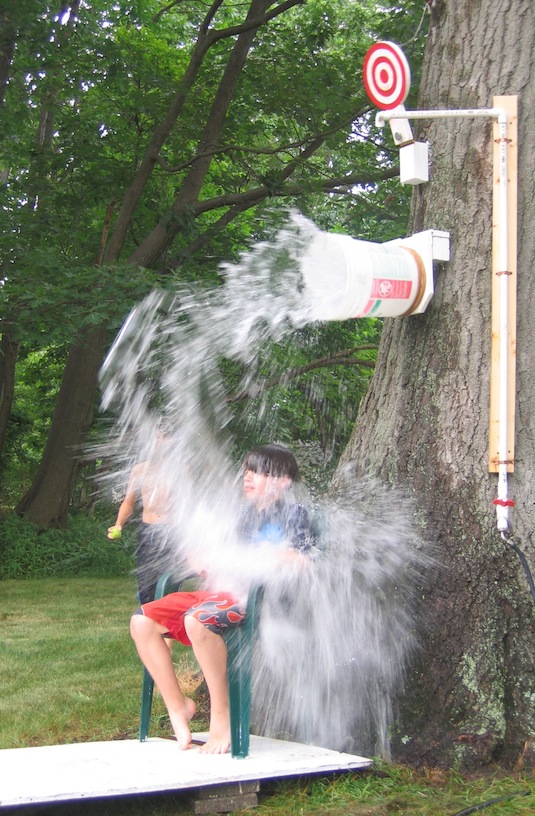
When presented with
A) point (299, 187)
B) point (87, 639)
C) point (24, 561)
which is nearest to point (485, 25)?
point (87, 639)

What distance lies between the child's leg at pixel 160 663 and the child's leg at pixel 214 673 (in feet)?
0.39

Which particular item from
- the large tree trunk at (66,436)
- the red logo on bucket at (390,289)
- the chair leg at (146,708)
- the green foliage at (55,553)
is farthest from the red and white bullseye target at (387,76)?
the green foliage at (55,553)

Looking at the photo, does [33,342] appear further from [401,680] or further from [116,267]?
[401,680]

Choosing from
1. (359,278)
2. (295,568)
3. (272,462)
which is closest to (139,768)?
(295,568)

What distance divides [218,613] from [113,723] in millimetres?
1579

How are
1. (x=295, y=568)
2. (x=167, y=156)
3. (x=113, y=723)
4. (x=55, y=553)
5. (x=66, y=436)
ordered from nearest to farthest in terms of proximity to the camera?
(x=295, y=568) < (x=113, y=723) < (x=55, y=553) < (x=167, y=156) < (x=66, y=436)

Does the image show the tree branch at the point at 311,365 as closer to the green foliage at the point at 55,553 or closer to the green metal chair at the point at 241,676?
the green metal chair at the point at 241,676

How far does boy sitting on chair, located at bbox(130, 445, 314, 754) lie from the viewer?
11.7 ft

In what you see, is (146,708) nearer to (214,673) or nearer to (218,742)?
(218,742)

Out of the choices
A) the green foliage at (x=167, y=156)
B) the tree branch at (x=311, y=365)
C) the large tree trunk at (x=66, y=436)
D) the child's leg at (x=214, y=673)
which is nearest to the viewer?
the child's leg at (x=214, y=673)

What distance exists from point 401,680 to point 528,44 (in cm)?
275

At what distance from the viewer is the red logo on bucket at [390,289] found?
377 cm

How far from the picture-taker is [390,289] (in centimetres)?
386

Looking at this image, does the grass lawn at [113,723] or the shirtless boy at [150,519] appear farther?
the shirtless boy at [150,519]
